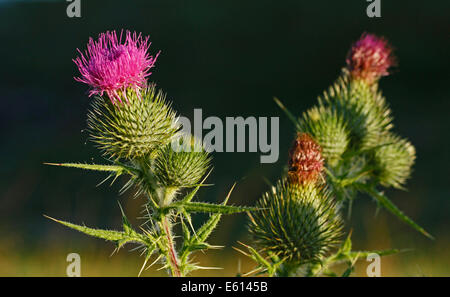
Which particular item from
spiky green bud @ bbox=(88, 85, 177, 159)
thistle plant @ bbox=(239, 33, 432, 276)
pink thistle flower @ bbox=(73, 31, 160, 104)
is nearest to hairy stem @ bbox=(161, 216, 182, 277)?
thistle plant @ bbox=(239, 33, 432, 276)

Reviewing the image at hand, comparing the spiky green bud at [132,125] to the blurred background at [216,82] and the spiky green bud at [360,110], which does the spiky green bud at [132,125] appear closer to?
the spiky green bud at [360,110]

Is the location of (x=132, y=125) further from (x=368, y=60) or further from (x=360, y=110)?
(x=368, y=60)

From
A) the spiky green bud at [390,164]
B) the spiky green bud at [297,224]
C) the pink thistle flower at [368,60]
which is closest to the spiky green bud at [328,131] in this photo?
the spiky green bud at [390,164]

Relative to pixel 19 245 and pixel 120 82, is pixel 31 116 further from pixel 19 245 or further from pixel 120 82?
pixel 120 82

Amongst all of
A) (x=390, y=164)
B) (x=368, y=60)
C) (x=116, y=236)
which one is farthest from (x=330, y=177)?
(x=116, y=236)

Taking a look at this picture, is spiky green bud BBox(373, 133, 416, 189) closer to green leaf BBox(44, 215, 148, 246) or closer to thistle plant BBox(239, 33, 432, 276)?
thistle plant BBox(239, 33, 432, 276)

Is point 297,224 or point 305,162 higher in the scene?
point 305,162

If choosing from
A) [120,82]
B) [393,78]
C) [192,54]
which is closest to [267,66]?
[192,54]
